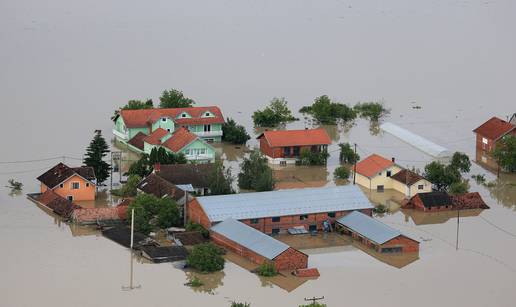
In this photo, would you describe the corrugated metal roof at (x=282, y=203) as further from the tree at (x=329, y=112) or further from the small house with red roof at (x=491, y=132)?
the tree at (x=329, y=112)

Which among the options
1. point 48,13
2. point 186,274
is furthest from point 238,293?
point 48,13

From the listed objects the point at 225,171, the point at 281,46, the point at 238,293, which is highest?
the point at 281,46

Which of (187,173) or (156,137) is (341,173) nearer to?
(187,173)

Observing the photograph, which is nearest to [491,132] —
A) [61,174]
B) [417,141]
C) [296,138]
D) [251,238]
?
[417,141]

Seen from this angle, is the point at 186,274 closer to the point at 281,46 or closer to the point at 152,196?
the point at 152,196

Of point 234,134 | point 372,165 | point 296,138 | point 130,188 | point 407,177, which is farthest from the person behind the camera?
point 234,134
